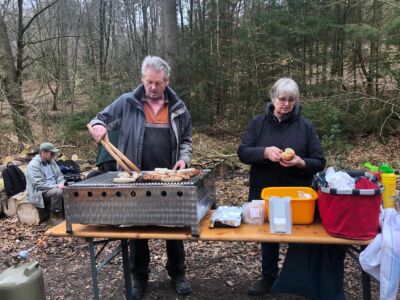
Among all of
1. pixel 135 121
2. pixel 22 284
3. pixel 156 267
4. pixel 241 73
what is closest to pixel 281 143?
pixel 135 121

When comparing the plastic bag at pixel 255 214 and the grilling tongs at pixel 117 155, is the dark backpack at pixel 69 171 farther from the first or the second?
the plastic bag at pixel 255 214

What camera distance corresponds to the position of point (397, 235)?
Answer: 6.62 ft

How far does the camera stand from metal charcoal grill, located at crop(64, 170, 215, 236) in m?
2.22

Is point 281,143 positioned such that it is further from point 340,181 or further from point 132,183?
point 132,183

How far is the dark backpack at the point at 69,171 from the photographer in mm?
5670

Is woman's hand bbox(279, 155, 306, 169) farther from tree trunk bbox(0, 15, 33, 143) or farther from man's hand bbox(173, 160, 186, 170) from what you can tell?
tree trunk bbox(0, 15, 33, 143)

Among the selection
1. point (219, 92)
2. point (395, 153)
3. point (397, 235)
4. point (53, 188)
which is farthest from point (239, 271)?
point (219, 92)

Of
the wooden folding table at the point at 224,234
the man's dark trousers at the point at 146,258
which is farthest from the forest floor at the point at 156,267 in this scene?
the wooden folding table at the point at 224,234


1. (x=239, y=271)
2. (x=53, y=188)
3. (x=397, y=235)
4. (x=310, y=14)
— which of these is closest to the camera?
(x=397, y=235)

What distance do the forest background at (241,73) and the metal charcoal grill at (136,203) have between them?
19.9ft

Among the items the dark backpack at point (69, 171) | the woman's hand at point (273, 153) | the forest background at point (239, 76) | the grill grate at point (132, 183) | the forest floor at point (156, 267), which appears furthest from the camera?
the forest background at point (239, 76)

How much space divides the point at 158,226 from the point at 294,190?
90 cm

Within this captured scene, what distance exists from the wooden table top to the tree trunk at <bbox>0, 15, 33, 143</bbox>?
278 inches

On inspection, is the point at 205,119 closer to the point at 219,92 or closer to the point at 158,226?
the point at 219,92
